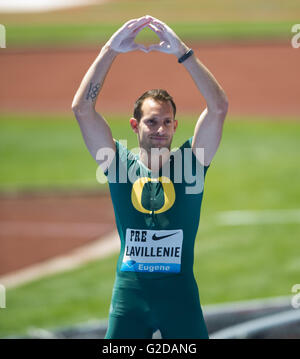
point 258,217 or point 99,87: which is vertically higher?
point 258,217

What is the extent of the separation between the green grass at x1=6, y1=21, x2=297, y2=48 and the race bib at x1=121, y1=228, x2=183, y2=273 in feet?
101

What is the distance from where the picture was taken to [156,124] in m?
3.97

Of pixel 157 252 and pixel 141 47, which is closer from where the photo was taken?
pixel 141 47

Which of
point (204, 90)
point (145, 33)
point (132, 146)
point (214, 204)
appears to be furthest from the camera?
point (145, 33)

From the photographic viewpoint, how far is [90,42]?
3559 centimetres

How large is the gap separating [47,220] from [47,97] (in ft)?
49.2

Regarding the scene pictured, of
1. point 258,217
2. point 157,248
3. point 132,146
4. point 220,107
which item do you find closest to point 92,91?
point 220,107

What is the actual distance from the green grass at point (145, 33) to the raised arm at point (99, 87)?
1210 inches

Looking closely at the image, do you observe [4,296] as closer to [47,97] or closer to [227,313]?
[227,313]

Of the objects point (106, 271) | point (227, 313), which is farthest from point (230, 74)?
point (227, 313)

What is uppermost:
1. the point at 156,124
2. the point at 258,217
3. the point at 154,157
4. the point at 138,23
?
the point at 258,217

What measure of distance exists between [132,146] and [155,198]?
14428 mm

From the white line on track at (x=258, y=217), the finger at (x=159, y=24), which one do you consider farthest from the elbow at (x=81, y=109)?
the white line on track at (x=258, y=217)

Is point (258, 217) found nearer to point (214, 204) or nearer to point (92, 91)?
point (214, 204)
